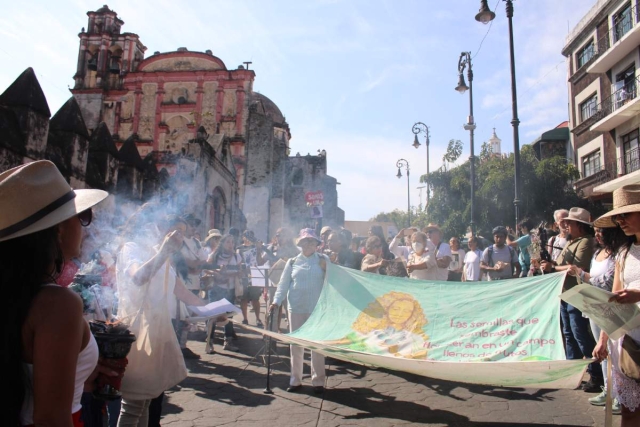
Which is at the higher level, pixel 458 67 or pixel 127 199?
pixel 458 67

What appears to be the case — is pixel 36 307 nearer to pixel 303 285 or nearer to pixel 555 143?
pixel 303 285

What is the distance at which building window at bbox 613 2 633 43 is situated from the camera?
902 inches

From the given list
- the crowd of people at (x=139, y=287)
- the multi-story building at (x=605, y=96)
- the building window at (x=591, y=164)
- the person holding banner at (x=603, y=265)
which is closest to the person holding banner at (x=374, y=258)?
the crowd of people at (x=139, y=287)

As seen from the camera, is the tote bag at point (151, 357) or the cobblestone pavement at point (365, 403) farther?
the cobblestone pavement at point (365, 403)

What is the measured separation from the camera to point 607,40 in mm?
24875

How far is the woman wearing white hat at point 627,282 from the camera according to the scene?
334 centimetres

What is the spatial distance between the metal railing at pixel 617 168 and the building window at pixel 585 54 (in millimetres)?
6156

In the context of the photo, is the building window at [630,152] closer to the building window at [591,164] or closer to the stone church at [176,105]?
the building window at [591,164]

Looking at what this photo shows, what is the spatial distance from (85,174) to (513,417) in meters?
12.0

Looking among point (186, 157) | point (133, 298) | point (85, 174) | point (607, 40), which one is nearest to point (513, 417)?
point (133, 298)

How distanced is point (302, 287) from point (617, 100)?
81.1ft

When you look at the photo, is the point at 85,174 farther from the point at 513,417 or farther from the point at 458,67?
the point at 458,67

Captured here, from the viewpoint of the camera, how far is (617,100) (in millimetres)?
24406

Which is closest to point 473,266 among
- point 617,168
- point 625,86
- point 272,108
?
point 617,168
